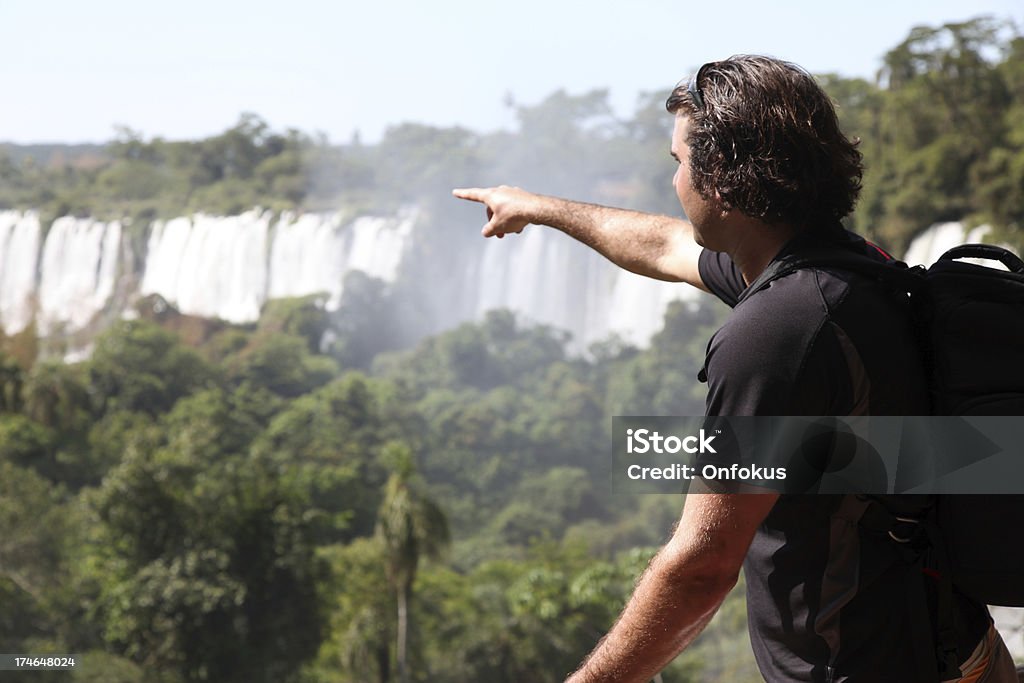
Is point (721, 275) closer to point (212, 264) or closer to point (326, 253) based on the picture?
point (326, 253)

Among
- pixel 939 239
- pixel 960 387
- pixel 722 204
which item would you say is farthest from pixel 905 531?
pixel 939 239

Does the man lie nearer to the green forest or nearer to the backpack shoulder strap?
the backpack shoulder strap

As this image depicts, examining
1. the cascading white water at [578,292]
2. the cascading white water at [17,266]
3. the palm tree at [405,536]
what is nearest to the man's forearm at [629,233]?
the palm tree at [405,536]

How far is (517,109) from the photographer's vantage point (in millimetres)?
50438

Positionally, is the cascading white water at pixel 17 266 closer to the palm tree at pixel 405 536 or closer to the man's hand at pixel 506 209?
the palm tree at pixel 405 536

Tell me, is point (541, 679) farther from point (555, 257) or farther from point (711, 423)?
point (555, 257)

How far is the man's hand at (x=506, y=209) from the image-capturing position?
5.04ft

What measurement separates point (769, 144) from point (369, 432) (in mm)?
30970

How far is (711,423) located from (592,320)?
36.9 metres

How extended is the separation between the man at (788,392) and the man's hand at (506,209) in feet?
1.57

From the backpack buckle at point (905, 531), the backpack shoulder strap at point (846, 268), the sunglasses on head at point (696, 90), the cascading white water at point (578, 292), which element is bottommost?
the backpack buckle at point (905, 531)

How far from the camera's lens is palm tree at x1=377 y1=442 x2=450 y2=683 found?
16.3 metres

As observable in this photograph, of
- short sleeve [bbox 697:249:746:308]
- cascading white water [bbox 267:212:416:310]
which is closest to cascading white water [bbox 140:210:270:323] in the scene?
cascading white water [bbox 267:212:416:310]

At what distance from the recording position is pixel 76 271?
41.2 meters
